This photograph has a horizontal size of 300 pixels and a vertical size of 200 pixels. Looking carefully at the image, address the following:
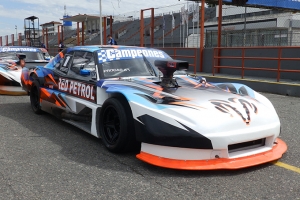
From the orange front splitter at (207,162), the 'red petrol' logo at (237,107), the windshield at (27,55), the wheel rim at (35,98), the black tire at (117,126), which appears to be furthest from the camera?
the windshield at (27,55)

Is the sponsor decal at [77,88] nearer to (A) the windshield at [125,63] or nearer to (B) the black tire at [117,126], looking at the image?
(A) the windshield at [125,63]

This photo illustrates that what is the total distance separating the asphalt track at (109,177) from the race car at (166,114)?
134mm

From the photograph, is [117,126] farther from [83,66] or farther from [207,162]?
[83,66]

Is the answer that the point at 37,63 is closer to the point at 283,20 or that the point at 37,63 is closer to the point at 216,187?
the point at 216,187

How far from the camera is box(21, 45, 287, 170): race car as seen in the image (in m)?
3.26

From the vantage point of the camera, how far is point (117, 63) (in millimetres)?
4758

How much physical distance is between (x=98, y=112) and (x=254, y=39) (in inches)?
566

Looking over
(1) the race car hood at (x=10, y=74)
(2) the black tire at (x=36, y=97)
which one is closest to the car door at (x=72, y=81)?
(2) the black tire at (x=36, y=97)

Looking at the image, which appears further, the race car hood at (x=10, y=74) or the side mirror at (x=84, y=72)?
the race car hood at (x=10, y=74)

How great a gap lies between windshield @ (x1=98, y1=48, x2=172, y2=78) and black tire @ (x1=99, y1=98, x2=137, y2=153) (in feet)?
2.36

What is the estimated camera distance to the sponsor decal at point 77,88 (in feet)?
14.8

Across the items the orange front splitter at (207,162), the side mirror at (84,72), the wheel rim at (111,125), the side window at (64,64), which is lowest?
the orange front splitter at (207,162)

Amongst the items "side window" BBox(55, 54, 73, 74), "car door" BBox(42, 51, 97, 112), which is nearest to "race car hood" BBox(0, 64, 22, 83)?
"car door" BBox(42, 51, 97, 112)

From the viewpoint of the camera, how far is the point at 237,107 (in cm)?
356
